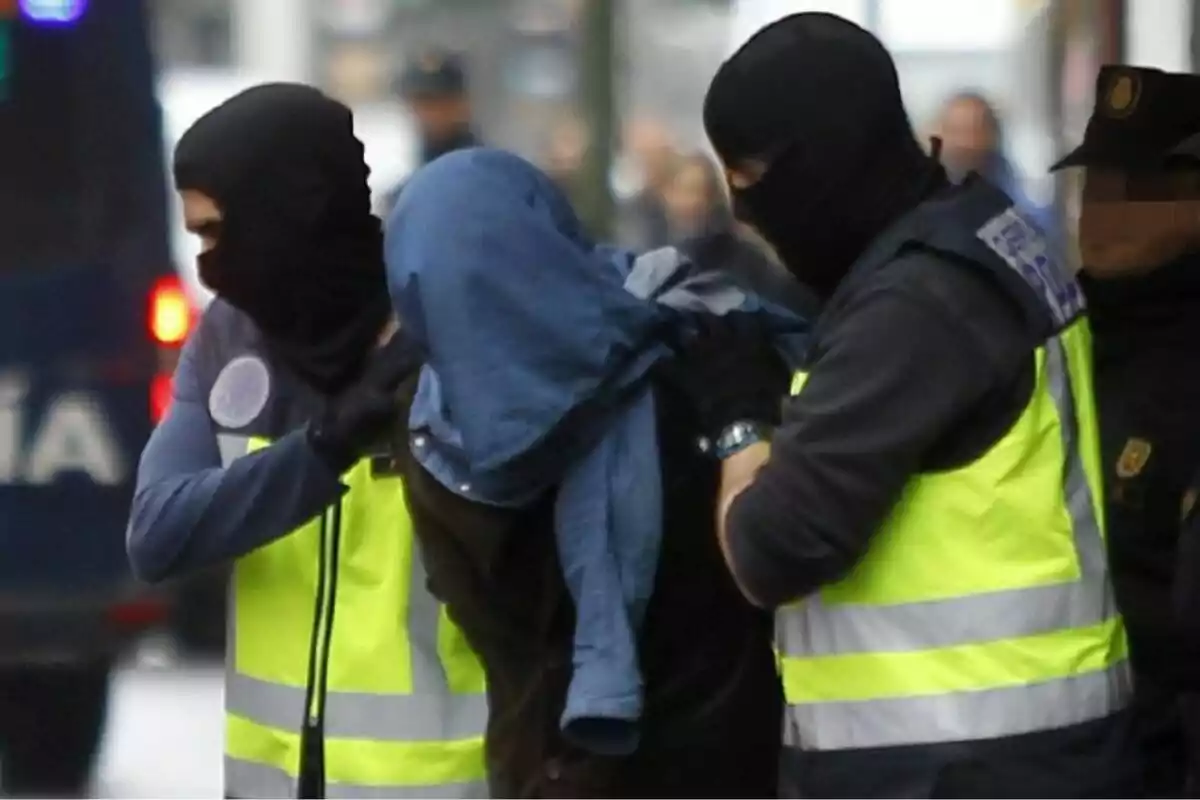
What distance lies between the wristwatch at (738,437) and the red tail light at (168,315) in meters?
2.45

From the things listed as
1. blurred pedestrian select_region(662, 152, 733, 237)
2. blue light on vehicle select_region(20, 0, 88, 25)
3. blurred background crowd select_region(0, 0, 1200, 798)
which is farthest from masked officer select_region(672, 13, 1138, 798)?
blurred pedestrian select_region(662, 152, 733, 237)

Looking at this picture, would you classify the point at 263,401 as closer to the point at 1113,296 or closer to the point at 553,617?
the point at 553,617

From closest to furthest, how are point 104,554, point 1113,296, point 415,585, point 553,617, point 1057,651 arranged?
point 1057,651 < point 553,617 < point 415,585 < point 1113,296 < point 104,554

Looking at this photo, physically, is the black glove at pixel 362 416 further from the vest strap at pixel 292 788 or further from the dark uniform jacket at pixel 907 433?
the dark uniform jacket at pixel 907 433

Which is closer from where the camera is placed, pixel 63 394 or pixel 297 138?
pixel 297 138

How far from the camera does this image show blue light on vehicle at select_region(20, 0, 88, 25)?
4414 millimetres

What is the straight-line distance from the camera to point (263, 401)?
2594 millimetres

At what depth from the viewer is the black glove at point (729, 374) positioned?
2.23 metres

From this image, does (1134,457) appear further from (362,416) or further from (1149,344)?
(362,416)

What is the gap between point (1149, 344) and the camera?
264 centimetres

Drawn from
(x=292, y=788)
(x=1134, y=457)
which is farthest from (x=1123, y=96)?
(x=292, y=788)

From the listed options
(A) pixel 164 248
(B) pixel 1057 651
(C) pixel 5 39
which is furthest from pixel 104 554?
(B) pixel 1057 651

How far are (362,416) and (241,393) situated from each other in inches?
10.2

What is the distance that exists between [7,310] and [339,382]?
77.6 inches
